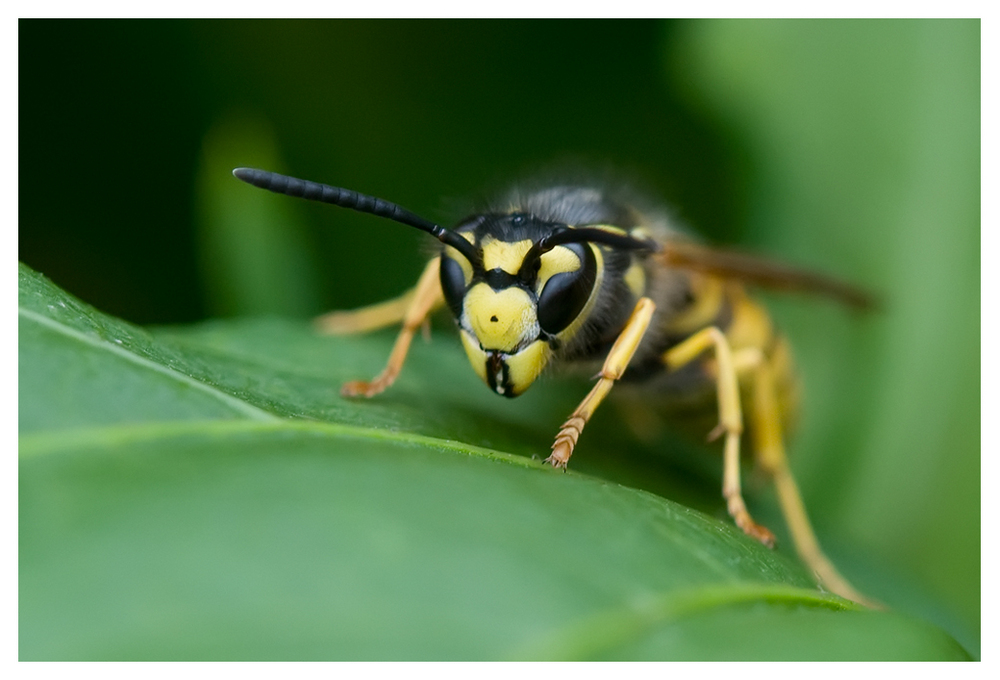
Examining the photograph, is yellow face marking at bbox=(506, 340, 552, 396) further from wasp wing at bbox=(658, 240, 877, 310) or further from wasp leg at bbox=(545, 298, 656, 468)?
wasp wing at bbox=(658, 240, 877, 310)

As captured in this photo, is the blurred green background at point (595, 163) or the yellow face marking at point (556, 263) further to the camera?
the blurred green background at point (595, 163)

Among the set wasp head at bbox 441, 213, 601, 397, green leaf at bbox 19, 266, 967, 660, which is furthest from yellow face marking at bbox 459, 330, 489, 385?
green leaf at bbox 19, 266, 967, 660

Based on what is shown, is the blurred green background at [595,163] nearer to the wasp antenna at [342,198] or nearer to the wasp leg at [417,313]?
the wasp leg at [417,313]

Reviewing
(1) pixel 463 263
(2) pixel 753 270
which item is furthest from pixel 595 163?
(1) pixel 463 263

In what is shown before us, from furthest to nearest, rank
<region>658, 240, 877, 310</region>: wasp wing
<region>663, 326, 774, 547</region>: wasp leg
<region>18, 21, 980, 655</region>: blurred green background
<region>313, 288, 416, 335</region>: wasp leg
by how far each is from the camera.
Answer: <region>18, 21, 980, 655</region>: blurred green background < <region>313, 288, 416, 335</region>: wasp leg < <region>658, 240, 877, 310</region>: wasp wing < <region>663, 326, 774, 547</region>: wasp leg

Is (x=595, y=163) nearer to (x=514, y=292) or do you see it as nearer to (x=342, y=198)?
(x=514, y=292)

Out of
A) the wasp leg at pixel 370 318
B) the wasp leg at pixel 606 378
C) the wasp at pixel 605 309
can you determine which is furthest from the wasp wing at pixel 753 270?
the wasp leg at pixel 370 318

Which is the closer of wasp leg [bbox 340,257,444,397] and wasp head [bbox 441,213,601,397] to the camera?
wasp head [bbox 441,213,601,397]

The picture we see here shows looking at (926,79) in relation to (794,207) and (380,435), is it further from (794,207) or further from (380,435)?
(380,435)
